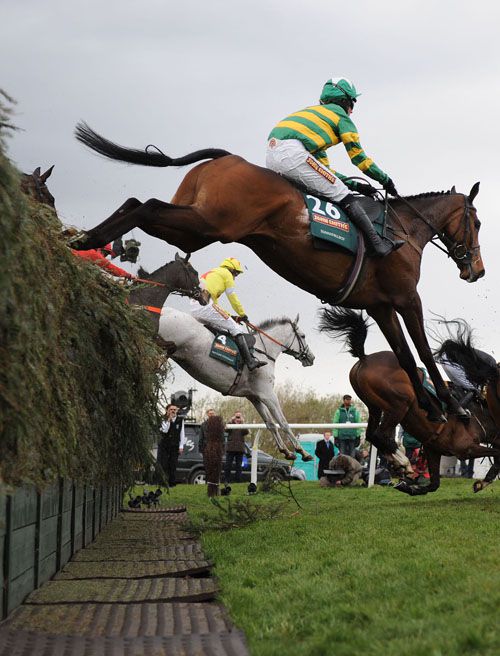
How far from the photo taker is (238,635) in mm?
4277

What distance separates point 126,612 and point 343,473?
46.2 feet

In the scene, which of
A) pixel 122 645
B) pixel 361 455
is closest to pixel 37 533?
pixel 122 645

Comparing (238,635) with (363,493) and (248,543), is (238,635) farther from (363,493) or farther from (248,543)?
(363,493)

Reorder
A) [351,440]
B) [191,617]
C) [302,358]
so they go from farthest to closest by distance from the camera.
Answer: [351,440] < [302,358] < [191,617]

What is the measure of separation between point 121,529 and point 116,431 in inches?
96.5

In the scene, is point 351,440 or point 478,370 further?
point 351,440

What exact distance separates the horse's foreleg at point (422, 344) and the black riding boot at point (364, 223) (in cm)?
84

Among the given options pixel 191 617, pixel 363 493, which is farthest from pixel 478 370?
pixel 191 617

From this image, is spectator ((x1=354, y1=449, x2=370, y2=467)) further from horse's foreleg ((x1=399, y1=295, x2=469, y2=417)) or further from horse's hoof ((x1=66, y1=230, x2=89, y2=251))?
horse's hoof ((x1=66, y1=230, x2=89, y2=251))

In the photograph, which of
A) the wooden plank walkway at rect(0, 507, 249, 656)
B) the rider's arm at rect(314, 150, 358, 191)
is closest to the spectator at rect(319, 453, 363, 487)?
the rider's arm at rect(314, 150, 358, 191)

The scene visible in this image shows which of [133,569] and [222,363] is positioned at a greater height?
[222,363]

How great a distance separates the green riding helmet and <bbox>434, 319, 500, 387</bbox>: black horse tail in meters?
4.51

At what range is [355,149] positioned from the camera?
896cm

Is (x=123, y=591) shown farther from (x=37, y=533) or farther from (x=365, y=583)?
(x=365, y=583)
